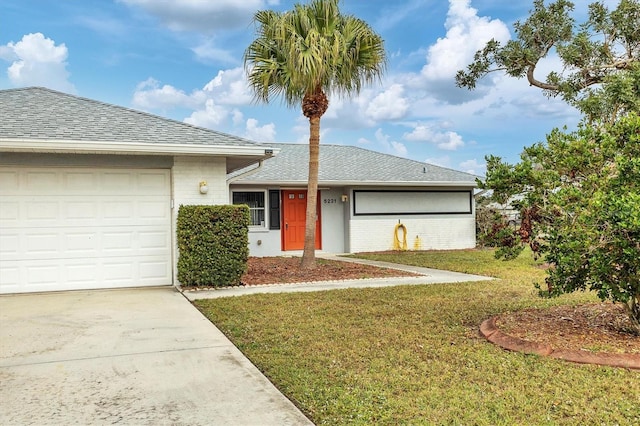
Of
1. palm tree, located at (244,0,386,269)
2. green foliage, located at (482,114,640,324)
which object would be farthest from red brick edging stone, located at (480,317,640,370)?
palm tree, located at (244,0,386,269)

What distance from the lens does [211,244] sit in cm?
884

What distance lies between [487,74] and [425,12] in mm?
3899

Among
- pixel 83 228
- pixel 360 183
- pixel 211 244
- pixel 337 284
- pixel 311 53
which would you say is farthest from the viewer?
pixel 360 183

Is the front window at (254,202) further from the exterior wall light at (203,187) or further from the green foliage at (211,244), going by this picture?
the green foliage at (211,244)

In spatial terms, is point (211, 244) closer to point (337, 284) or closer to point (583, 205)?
point (337, 284)

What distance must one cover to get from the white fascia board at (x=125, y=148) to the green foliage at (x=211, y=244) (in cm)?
105

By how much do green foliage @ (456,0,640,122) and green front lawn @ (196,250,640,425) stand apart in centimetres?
926

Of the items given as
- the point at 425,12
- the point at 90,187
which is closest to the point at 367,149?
the point at 425,12

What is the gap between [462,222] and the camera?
1911 cm

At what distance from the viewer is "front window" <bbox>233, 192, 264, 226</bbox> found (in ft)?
53.3

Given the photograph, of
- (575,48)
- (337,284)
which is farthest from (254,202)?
(575,48)

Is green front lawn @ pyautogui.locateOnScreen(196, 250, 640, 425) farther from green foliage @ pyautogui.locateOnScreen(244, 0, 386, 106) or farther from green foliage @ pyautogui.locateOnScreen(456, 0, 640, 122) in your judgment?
green foliage @ pyautogui.locateOnScreen(456, 0, 640, 122)

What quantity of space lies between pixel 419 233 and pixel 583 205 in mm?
13952

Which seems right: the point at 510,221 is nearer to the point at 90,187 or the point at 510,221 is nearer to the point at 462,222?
the point at 90,187
